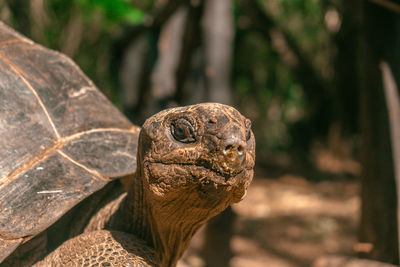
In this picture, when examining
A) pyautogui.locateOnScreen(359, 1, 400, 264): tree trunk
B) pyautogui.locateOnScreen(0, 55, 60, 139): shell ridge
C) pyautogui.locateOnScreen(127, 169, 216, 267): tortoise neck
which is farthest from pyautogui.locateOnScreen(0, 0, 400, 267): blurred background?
pyautogui.locateOnScreen(0, 55, 60, 139): shell ridge

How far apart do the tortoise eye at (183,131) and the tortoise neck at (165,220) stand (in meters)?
0.18

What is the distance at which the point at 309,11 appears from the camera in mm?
10867

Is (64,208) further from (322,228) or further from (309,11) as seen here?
(309,11)

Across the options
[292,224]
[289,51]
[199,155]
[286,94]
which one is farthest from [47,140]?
[286,94]

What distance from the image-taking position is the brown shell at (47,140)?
1.57m

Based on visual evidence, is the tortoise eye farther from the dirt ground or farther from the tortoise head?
the dirt ground

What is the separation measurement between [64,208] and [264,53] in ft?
37.0

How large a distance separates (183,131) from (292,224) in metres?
4.75

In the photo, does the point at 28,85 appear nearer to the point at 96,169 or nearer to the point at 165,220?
the point at 96,169

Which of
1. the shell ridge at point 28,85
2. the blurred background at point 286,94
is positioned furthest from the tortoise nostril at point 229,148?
the blurred background at point 286,94

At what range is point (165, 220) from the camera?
1.59 m

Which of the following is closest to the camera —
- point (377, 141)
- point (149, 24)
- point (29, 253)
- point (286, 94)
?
point (29, 253)

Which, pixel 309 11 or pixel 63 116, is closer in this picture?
pixel 63 116

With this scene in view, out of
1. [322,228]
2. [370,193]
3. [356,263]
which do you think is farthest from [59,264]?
[322,228]
